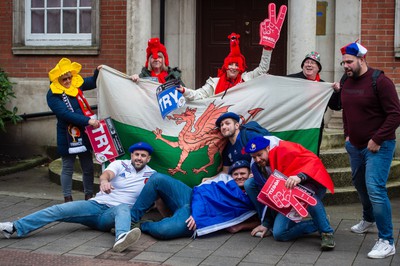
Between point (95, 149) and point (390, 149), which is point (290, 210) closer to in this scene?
point (390, 149)

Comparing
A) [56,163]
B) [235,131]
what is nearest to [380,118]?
[235,131]

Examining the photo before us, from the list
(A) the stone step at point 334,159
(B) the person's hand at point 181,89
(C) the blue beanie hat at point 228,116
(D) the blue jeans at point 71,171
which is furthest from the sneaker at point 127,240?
(A) the stone step at point 334,159

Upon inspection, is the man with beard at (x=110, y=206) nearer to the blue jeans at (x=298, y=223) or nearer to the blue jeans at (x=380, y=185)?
the blue jeans at (x=298, y=223)

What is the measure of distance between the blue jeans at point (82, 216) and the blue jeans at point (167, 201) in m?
0.21

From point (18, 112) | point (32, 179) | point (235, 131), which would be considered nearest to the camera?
point (235, 131)

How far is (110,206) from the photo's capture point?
768cm

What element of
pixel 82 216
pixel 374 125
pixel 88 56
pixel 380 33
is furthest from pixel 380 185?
pixel 88 56

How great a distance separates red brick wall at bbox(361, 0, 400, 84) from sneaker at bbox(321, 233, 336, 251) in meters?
4.68

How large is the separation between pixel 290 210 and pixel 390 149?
111 cm

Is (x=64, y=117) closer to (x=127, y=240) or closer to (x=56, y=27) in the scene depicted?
(x=127, y=240)

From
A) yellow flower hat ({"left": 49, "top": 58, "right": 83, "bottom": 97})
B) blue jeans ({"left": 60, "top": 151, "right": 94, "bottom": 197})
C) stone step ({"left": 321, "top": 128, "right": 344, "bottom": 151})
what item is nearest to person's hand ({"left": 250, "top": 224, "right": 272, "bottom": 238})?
blue jeans ({"left": 60, "top": 151, "right": 94, "bottom": 197})

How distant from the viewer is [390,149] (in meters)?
6.87

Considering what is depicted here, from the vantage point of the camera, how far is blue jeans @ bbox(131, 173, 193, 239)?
→ 739 centimetres

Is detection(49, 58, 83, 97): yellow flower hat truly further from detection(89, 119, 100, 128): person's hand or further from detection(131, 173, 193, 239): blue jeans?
detection(131, 173, 193, 239): blue jeans
